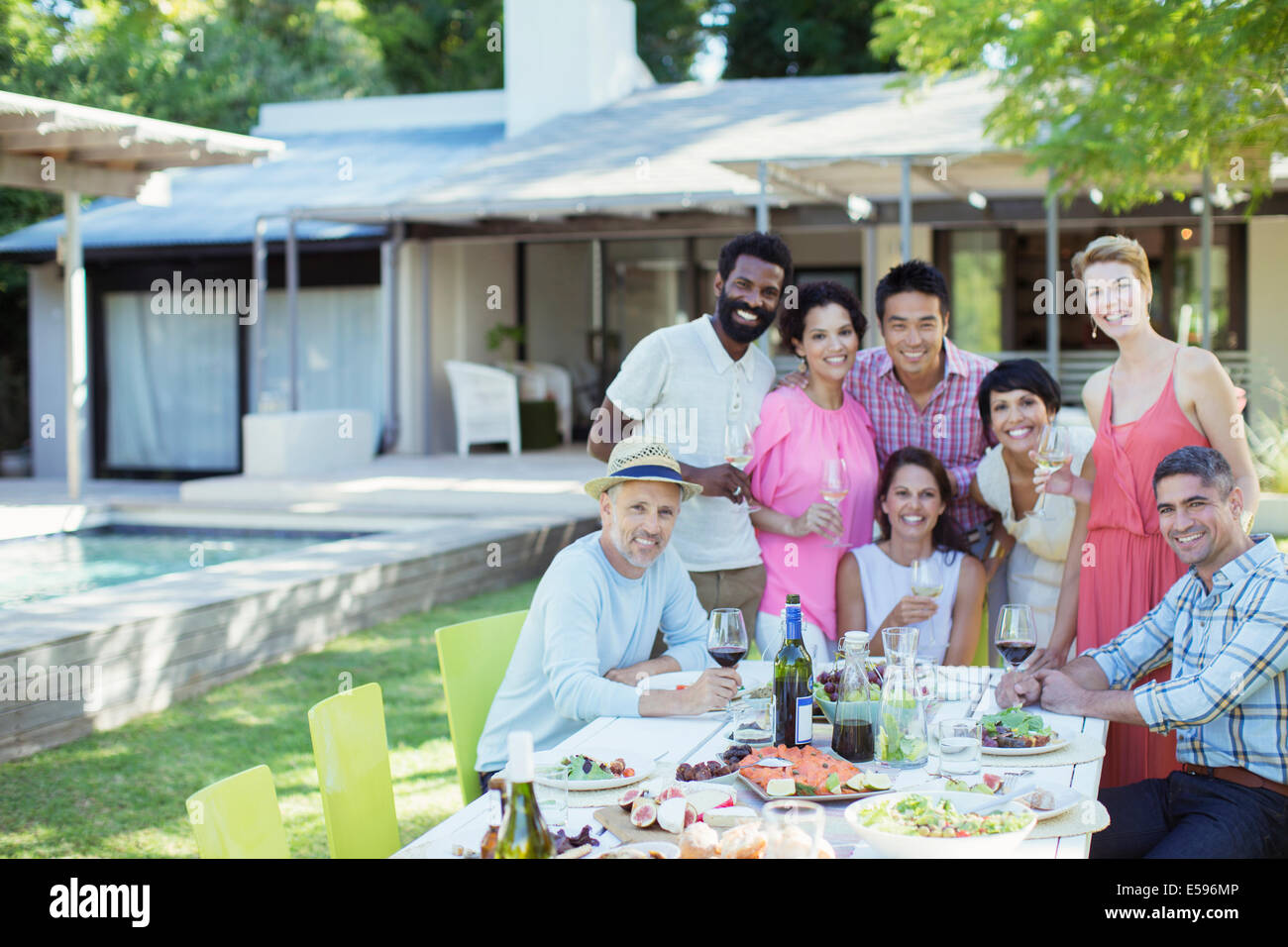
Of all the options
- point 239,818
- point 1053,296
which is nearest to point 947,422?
point 239,818

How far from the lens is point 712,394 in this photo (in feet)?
14.1

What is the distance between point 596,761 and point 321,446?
11.3m

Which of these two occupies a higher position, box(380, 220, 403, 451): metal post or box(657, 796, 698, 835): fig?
box(380, 220, 403, 451): metal post

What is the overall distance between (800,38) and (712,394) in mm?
21479

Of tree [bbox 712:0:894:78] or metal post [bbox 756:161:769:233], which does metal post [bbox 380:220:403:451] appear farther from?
tree [bbox 712:0:894:78]

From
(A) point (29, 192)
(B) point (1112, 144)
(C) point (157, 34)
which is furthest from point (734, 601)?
(C) point (157, 34)

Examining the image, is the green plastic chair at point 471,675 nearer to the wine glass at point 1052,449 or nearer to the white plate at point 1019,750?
the white plate at point 1019,750

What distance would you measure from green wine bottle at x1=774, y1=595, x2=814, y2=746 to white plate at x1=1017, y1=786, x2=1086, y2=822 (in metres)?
0.52

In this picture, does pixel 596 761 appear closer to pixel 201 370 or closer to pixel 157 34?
pixel 201 370

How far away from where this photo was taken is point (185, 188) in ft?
56.0

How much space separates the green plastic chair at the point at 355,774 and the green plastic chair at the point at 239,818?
0.27 m

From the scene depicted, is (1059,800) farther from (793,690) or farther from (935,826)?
(793,690)

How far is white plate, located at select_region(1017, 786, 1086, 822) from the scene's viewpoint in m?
2.32

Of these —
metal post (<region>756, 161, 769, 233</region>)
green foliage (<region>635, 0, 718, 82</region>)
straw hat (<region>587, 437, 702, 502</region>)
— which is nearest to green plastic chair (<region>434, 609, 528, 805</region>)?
straw hat (<region>587, 437, 702, 502</region>)
